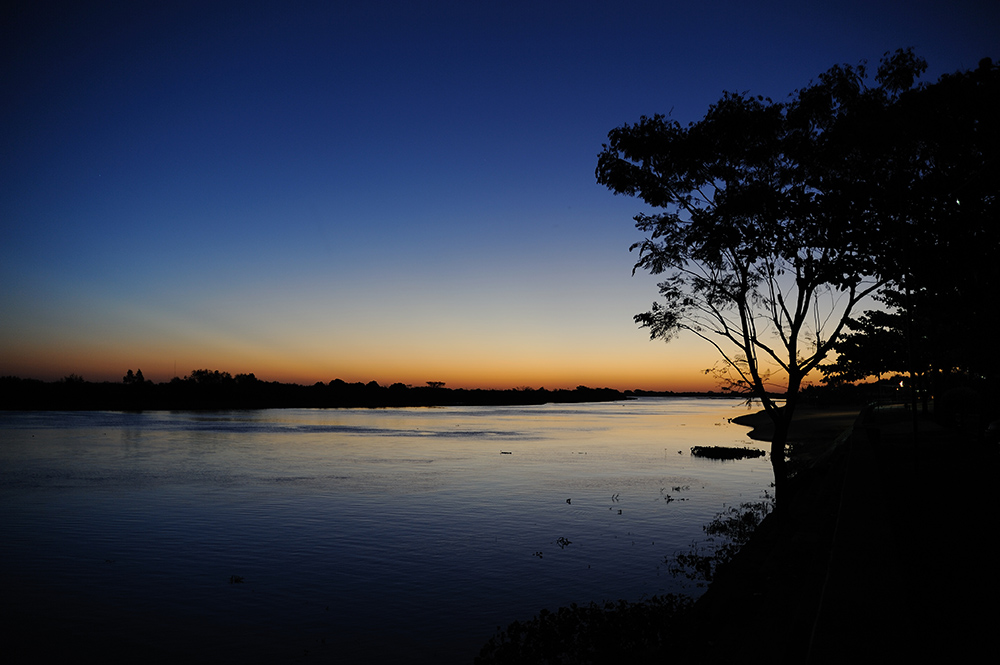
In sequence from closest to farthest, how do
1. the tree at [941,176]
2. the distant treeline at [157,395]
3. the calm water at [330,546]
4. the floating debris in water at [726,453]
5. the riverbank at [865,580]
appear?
the riverbank at [865,580] < the calm water at [330,546] < the tree at [941,176] < the floating debris in water at [726,453] < the distant treeline at [157,395]

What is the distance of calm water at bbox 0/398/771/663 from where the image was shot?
520 inches

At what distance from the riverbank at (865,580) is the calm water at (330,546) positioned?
349 cm

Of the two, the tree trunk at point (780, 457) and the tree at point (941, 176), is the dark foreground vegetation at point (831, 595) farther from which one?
the tree at point (941, 176)

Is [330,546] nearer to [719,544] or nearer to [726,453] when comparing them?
[719,544]

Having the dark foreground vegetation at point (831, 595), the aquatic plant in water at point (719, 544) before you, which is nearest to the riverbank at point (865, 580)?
the dark foreground vegetation at point (831, 595)

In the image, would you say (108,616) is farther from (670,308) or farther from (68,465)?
(68,465)

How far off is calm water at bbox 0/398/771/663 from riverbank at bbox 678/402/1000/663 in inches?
137

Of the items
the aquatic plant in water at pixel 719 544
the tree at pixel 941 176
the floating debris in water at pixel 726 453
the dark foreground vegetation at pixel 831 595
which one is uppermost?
the tree at pixel 941 176

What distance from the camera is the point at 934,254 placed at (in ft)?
51.0

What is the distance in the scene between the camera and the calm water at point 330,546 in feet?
43.3

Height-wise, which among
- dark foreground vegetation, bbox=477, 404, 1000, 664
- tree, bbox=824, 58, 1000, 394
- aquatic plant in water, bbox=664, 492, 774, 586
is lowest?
aquatic plant in water, bbox=664, 492, 774, 586

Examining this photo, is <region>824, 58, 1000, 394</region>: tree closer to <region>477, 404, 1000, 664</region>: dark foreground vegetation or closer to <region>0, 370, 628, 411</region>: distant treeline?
<region>477, 404, 1000, 664</region>: dark foreground vegetation

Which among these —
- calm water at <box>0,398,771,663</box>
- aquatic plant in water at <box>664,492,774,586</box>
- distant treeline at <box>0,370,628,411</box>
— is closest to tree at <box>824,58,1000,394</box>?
aquatic plant in water at <box>664,492,774,586</box>

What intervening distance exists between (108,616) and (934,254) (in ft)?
71.0
